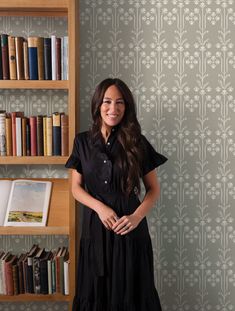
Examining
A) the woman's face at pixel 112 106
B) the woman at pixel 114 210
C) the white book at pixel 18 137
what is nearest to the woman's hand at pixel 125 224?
the woman at pixel 114 210

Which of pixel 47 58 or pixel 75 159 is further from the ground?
pixel 47 58

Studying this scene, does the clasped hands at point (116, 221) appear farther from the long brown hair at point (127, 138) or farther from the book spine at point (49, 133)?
the book spine at point (49, 133)

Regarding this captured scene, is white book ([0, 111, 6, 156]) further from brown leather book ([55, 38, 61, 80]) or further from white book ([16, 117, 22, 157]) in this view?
brown leather book ([55, 38, 61, 80])

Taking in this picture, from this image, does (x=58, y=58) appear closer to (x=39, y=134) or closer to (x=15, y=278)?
(x=39, y=134)

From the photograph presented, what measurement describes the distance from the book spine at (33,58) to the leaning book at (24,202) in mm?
617

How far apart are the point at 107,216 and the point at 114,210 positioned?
0.30 feet

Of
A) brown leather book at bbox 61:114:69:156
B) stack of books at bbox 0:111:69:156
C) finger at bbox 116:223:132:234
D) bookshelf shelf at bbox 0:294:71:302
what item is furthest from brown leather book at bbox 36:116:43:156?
bookshelf shelf at bbox 0:294:71:302

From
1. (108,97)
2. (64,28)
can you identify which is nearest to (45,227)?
(108,97)

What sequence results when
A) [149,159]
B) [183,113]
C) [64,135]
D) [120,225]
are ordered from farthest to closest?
[183,113]
[64,135]
[149,159]
[120,225]

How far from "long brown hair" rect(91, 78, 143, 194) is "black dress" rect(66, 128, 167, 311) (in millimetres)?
34

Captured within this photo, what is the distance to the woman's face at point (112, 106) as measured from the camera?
2.17 m

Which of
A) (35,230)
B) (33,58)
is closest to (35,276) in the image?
(35,230)

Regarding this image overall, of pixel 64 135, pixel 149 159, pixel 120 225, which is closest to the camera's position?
pixel 120 225

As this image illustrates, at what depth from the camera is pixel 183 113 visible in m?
2.64
